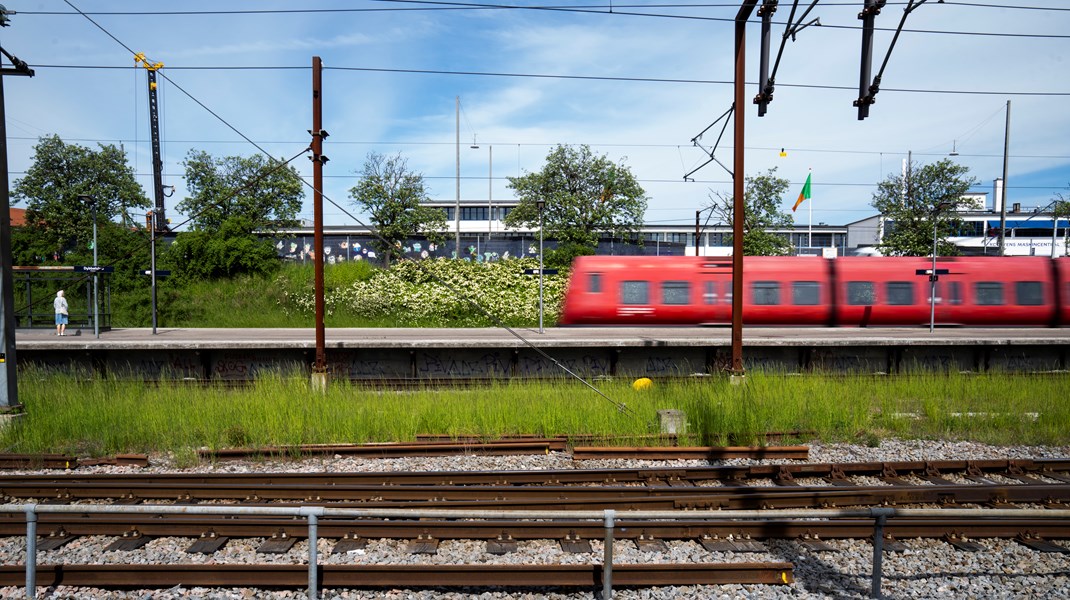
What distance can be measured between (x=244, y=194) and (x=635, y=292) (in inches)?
1009

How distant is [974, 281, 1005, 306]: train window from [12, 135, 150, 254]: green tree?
40.9m

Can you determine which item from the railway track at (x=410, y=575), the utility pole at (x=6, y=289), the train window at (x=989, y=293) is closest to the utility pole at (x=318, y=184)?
the utility pole at (x=6, y=289)

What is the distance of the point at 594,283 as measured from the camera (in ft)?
60.7

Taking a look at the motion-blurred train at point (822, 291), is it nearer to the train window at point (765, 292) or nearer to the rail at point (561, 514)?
the train window at point (765, 292)

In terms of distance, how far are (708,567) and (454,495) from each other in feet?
10.3

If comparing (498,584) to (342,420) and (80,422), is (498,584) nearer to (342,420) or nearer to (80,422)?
(342,420)

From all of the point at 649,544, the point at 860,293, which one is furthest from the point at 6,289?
the point at 860,293

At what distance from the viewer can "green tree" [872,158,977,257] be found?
100 feet

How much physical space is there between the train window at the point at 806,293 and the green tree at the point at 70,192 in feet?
116

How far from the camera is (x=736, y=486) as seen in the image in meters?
7.36

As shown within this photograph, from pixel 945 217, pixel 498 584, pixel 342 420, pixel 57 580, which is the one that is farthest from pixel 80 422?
pixel 945 217

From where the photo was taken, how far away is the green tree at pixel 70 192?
111 ft

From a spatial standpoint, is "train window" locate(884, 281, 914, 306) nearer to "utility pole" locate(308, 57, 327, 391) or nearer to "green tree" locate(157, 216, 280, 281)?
"utility pole" locate(308, 57, 327, 391)

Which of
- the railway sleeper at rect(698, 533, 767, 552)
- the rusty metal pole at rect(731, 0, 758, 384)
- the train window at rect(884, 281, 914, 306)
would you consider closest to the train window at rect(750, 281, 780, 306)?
the train window at rect(884, 281, 914, 306)
